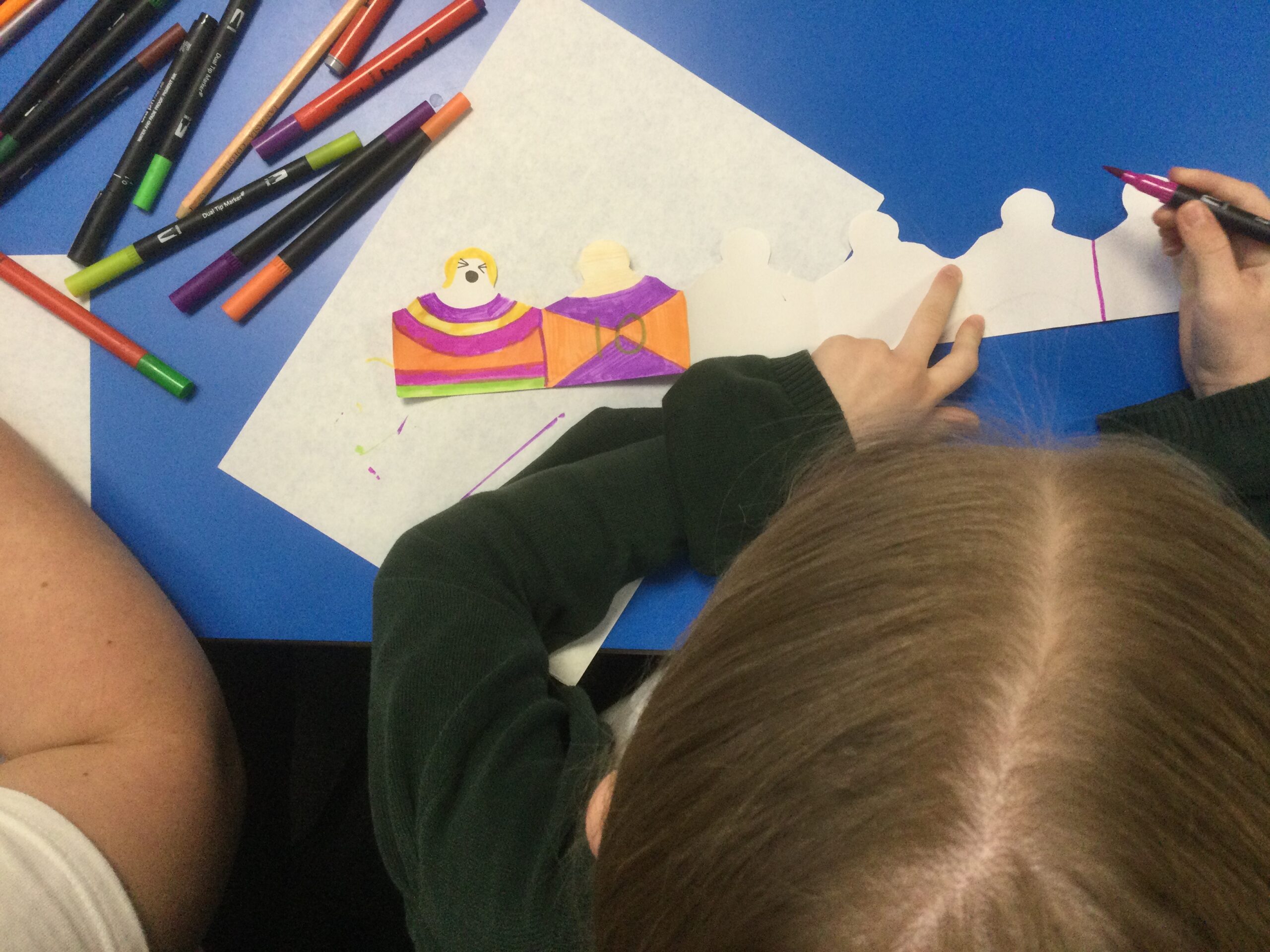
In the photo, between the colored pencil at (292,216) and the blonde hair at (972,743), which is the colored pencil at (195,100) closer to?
the colored pencil at (292,216)

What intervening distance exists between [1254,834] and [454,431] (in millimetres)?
430

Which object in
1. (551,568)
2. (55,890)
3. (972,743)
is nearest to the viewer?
(972,743)

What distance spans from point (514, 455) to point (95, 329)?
0.91 ft

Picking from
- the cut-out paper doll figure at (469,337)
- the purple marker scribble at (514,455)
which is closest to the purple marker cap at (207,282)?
the cut-out paper doll figure at (469,337)

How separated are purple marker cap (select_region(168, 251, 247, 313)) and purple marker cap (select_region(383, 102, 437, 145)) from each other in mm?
127

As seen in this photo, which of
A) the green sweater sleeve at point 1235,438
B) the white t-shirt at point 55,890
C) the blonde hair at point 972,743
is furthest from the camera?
the green sweater sleeve at point 1235,438

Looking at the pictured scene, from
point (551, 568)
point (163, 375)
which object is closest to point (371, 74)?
point (163, 375)

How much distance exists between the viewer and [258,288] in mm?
477

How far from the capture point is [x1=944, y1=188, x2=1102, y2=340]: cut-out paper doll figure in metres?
0.48

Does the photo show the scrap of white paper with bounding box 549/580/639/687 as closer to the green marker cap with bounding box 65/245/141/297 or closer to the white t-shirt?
the white t-shirt

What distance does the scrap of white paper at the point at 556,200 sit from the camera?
1.59 feet

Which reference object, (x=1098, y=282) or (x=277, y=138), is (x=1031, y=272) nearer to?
(x=1098, y=282)

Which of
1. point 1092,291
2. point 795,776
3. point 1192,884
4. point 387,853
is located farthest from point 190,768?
point 1092,291

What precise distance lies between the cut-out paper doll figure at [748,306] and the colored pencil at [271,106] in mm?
285
